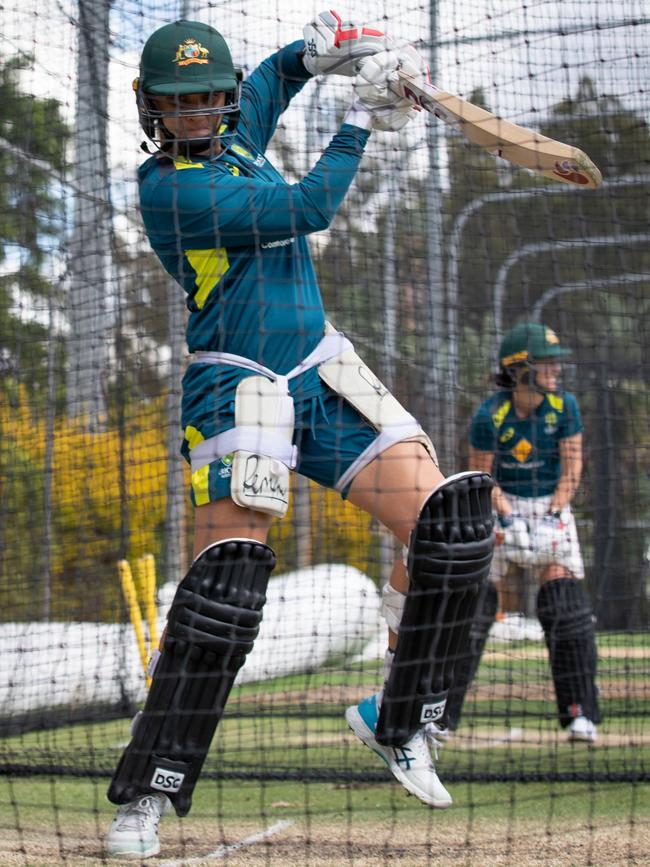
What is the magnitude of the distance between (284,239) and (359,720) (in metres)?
1.37

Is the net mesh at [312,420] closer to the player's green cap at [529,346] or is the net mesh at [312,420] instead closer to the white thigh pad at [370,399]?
the player's green cap at [529,346]

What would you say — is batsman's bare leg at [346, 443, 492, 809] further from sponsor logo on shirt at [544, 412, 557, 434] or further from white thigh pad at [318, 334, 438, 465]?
sponsor logo on shirt at [544, 412, 557, 434]

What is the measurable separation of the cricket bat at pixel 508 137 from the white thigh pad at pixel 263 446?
0.88 m

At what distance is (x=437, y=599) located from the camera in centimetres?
322

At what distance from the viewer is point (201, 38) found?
129 inches

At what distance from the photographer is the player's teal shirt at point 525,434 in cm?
567

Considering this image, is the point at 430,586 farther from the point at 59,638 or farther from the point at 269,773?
the point at 59,638

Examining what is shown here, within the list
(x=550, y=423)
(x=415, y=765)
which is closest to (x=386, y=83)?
(x=415, y=765)

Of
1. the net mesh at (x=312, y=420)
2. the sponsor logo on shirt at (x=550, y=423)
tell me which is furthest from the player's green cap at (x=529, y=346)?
the sponsor logo on shirt at (x=550, y=423)

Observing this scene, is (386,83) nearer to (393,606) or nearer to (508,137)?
(508,137)

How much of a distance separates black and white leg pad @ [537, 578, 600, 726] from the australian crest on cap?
127 inches

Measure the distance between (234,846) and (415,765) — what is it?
62 cm

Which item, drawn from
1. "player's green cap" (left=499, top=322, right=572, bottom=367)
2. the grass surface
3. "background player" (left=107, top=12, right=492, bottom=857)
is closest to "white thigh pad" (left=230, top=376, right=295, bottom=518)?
"background player" (left=107, top=12, right=492, bottom=857)

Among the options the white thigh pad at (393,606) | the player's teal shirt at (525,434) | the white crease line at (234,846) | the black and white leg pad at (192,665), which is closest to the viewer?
the black and white leg pad at (192,665)
